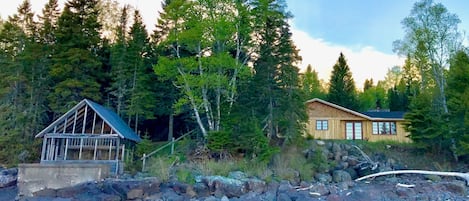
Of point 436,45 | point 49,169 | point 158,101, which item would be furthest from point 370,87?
point 49,169

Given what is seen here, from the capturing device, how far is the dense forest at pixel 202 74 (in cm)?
2336

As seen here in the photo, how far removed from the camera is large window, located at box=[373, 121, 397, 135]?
29016 mm

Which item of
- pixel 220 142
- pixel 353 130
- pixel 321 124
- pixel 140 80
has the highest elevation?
pixel 140 80

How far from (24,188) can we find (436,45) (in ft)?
84.1

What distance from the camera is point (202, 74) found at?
24078mm

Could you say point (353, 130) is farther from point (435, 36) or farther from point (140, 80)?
point (140, 80)

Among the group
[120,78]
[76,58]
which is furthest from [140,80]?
[76,58]

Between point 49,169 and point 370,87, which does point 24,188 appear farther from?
point 370,87

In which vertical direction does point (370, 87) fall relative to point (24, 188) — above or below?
above

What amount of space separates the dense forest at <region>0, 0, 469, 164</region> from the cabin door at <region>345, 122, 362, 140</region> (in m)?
3.95

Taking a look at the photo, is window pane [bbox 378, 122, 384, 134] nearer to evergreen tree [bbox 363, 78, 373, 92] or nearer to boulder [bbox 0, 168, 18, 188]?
boulder [bbox 0, 168, 18, 188]

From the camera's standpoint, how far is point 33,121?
25391mm

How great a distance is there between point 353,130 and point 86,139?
1810cm

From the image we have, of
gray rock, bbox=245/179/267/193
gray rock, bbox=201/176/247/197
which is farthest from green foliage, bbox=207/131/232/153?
gray rock, bbox=245/179/267/193
